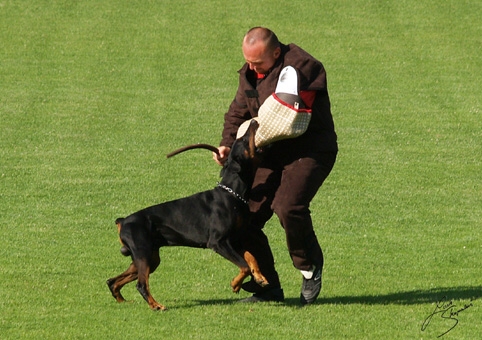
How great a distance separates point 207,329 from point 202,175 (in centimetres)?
626

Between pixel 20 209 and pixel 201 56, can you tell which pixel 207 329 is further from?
pixel 201 56

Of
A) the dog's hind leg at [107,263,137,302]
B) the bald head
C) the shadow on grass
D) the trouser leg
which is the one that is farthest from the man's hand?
the shadow on grass

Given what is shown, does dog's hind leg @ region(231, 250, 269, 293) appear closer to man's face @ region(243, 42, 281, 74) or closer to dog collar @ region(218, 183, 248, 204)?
dog collar @ region(218, 183, 248, 204)

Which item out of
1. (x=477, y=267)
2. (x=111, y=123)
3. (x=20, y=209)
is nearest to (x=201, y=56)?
(x=111, y=123)

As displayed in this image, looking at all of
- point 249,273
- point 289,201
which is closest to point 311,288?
point 249,273

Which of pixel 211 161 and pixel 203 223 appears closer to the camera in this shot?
pixel 203 223

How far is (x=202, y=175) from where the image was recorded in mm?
13039

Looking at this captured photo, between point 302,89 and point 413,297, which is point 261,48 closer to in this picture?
point 302,89

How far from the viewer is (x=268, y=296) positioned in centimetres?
780

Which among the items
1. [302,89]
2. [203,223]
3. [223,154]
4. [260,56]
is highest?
[260,56]

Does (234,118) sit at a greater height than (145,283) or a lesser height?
greater

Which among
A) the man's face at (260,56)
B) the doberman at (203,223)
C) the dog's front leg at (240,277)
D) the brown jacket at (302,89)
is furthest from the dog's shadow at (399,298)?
the man's face at (260,56)

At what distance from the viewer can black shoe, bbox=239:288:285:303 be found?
780 centimetres

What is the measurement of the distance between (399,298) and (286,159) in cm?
151
